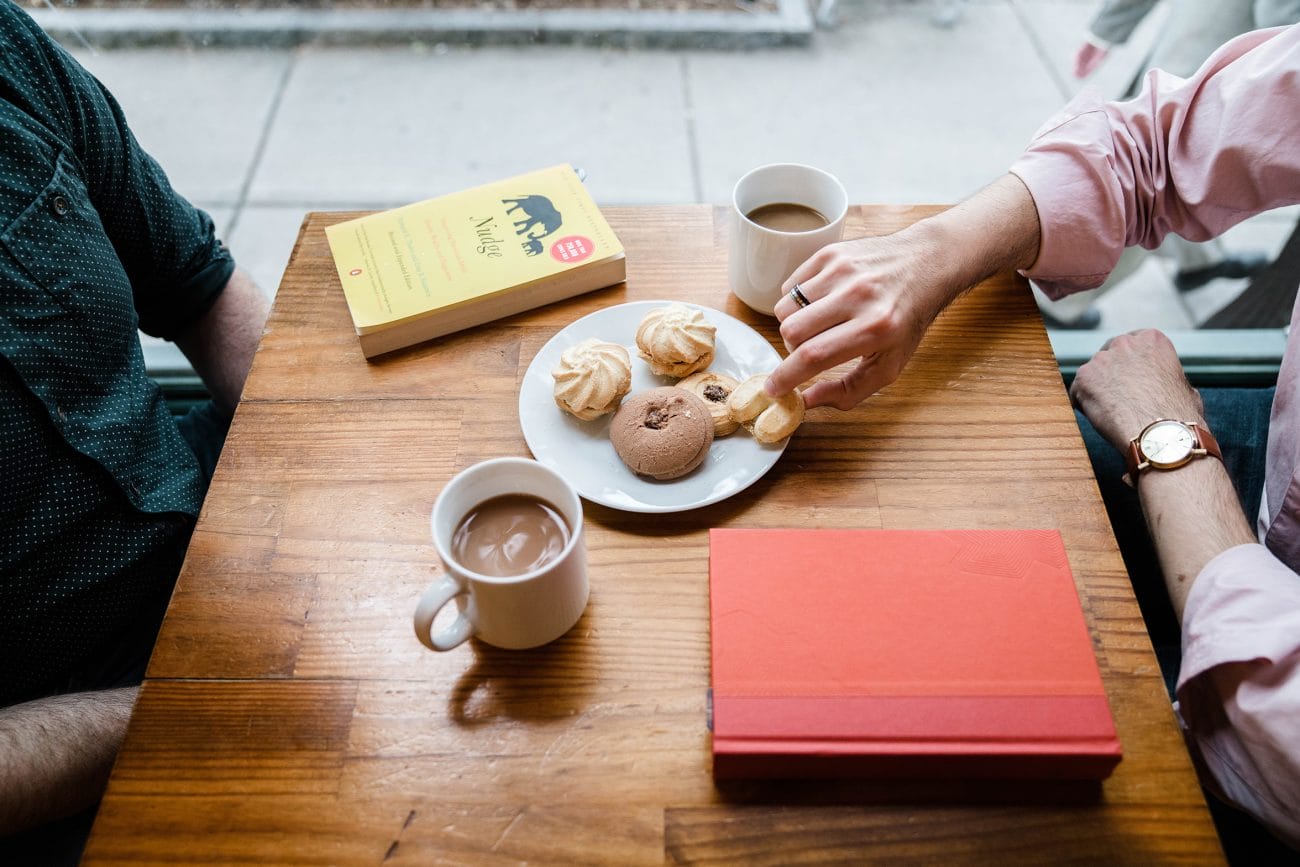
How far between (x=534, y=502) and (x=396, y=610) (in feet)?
0.57

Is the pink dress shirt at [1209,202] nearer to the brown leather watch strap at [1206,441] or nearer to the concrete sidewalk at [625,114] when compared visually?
the brown leather watch strap at [1206,441]

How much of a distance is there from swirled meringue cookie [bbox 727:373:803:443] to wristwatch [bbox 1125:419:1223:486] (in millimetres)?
435

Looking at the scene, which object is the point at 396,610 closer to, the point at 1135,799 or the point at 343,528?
the point at 343,528

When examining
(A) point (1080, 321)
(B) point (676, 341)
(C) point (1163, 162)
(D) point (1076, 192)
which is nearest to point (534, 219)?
(B) point (676, 341)

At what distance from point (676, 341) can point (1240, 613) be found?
0.60m

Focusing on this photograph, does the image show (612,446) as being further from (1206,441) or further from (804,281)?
(1206,441)

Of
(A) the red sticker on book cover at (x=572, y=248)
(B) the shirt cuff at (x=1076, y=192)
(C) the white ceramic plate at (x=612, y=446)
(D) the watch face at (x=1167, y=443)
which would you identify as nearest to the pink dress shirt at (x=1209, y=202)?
(B) the shirt cuff at (x=1076, y=192)

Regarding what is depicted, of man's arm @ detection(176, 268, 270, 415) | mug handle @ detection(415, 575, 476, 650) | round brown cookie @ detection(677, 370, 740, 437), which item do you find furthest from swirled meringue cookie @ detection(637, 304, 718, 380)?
man's arm @ detection(176, 268, 270, 415)

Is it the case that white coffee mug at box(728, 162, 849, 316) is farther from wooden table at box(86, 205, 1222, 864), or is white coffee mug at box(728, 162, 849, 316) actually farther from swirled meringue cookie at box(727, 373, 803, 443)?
swirled meringue cookie at box(727, 373, 803, 443)

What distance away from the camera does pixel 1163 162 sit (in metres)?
1.00

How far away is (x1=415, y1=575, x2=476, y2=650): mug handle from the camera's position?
672mm

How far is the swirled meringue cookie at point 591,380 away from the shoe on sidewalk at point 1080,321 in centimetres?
156

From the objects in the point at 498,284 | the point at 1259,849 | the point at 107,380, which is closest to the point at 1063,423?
the point at 1259,849

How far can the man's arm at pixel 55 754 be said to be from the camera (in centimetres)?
80
